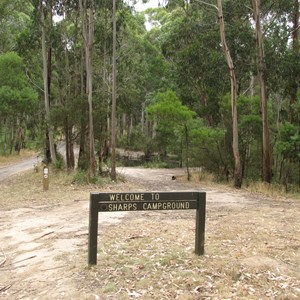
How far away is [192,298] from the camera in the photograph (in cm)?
458

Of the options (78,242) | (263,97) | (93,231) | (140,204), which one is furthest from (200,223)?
(263,97)

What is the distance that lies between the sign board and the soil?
1.22 ft

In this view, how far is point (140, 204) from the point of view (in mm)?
5566

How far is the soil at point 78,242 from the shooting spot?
16.8 ft

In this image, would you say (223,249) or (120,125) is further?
(120,125)

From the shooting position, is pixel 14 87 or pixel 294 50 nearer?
pixel 294 50

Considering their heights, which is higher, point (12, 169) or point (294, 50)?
point (294, 50)

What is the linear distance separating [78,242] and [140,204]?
209cm

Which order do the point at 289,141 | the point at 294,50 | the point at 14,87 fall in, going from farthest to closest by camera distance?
the point at 14,87 < the point at 294,50 < the point at 289,141

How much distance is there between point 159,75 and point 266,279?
37854 millimetres

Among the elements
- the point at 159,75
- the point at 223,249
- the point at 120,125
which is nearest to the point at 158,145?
the point at 159,75

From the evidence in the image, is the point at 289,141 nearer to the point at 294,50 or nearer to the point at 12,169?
the point at 294,50

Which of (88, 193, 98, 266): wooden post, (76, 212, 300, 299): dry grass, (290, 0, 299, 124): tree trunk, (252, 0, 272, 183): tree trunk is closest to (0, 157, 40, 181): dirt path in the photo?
(252, 0, 272, 183): tree trunk

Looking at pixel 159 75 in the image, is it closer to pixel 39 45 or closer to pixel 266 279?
pixel 39 45
